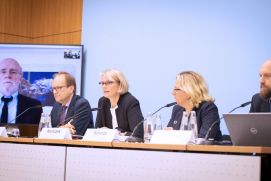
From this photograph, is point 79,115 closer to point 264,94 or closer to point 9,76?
point 264,94

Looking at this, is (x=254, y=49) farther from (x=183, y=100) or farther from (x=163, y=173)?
(x=163, y=173)

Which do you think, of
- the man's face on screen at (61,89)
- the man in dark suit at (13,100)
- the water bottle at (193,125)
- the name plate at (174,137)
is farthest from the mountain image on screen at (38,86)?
the name plate at (174,137)

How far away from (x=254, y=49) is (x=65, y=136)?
2267 mm

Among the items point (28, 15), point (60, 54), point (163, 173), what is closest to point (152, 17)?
point (60, 54)

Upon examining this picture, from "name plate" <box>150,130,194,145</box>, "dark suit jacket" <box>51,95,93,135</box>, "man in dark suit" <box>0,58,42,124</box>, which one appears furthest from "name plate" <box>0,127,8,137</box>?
"man in dark suit" <box>0,58,42,124</box>

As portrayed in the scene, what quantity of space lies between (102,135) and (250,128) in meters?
0.92

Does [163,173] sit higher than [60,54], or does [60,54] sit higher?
[60,54]

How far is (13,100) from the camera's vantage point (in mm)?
5758

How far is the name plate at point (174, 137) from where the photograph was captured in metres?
2.61

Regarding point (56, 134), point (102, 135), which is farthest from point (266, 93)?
point (56, 134)

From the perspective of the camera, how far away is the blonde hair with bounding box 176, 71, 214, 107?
12.2 ft

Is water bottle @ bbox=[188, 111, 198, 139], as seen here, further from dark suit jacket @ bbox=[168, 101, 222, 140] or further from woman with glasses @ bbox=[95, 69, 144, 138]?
woman with glasses @ bbox=[95, 69, 144, 138]

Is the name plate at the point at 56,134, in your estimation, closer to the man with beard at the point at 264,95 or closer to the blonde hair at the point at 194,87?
the blonde hair at the point at 194,87

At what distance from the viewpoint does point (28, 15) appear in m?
6.36
